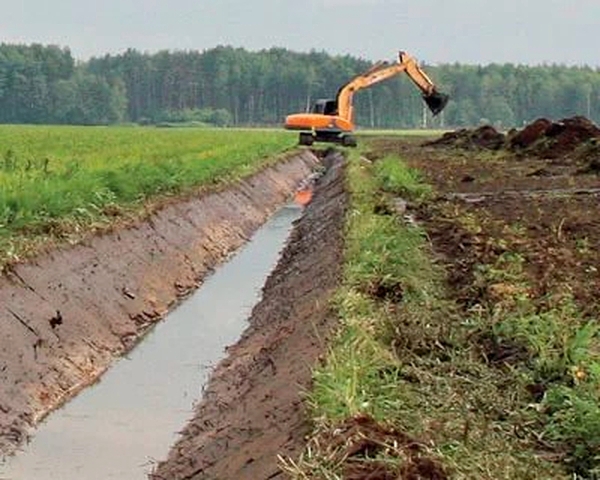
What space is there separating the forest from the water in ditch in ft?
310

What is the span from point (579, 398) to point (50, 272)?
610 centimetres

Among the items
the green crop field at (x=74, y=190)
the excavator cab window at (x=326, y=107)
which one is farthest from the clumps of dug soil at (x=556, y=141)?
the green crop field at (x=74, y=190)

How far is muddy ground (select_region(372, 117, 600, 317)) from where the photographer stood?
376 inches

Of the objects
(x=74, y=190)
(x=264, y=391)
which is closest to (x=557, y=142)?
(x=74, y=190)

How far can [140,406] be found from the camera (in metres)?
8.55

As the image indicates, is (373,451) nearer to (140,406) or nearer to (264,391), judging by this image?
(264,391)

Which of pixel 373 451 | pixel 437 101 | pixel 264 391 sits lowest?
pixel 264 391

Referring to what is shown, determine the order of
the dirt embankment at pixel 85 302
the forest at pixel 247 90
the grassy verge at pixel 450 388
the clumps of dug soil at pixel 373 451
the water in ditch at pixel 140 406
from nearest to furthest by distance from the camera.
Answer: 1. the clumps of dug soil at pixel 373 451
2. the grassy verge at pixel 450 388
3. the water in ditch at pixel 140 406
4. the dirt embankment at pixel 85 302
5. the forest at pixel 247 90

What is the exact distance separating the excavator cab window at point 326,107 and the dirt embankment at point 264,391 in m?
29.5

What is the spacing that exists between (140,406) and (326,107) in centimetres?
3480

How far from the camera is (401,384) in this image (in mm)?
6297

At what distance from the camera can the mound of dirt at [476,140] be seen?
43250 millimetres

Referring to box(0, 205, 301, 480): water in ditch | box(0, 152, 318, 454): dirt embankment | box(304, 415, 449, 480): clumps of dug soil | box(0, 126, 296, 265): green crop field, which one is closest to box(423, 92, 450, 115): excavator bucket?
box(0, 126, 296, 265): green crop field

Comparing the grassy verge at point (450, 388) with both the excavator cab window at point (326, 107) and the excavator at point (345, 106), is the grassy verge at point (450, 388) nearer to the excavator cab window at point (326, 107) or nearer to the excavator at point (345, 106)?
the excavator at point (345, 106)
